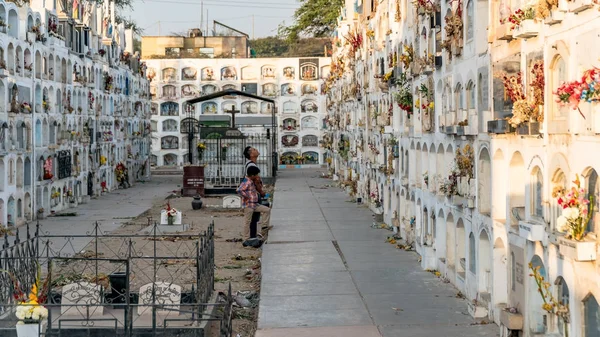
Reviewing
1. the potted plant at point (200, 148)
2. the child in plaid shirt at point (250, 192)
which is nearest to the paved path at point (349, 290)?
the child in plaid shirt at point (250, 192)

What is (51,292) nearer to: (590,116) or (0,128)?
(590,116)

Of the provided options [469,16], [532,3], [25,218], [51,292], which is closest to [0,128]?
[25,218]

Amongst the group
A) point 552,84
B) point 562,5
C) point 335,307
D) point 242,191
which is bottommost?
point 335,307

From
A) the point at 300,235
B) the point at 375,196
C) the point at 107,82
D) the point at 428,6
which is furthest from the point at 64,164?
the point at 428,6

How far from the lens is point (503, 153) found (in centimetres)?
1605

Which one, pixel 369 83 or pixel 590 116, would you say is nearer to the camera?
pixel 590 116

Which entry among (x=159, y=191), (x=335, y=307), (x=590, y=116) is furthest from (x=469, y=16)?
(x=159, y=191)

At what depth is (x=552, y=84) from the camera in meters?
13.3

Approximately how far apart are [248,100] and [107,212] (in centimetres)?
4323

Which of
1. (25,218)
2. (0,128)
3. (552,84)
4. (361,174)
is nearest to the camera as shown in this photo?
(552,84)

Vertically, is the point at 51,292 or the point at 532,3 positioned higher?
the point at 532,3

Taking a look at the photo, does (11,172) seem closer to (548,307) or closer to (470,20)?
(470,20)

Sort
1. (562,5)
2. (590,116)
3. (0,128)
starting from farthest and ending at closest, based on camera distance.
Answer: (0,128) → (562,5) → (590,116)

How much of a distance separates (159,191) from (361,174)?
19300mm
